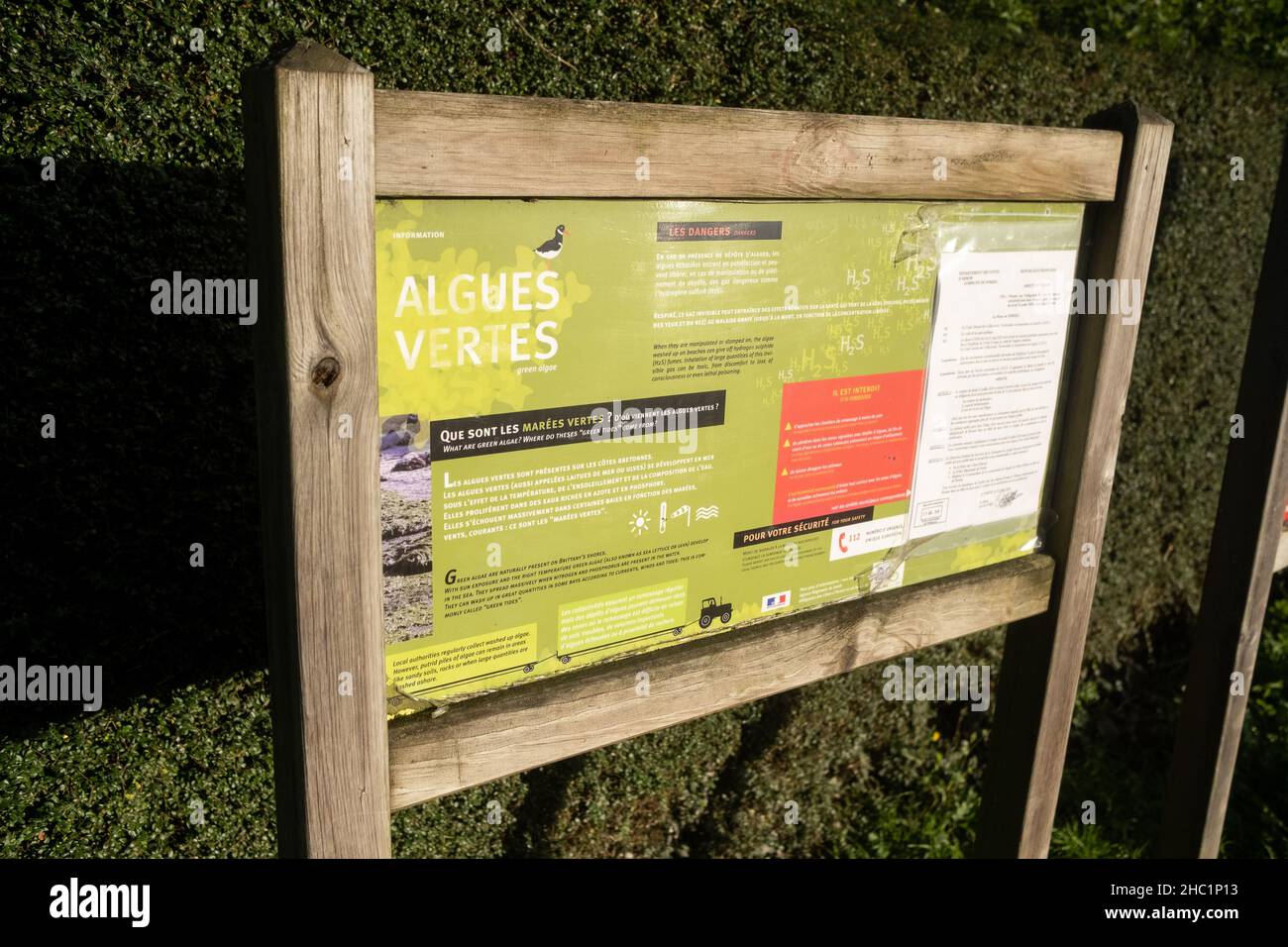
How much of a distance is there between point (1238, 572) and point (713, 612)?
1.80 metres

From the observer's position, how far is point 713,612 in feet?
6.26

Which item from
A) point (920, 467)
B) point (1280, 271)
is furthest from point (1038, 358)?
point (1280, 271)

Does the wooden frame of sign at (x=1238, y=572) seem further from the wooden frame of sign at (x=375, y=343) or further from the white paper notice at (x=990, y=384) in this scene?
the white paper notice at (x=990, y=384)

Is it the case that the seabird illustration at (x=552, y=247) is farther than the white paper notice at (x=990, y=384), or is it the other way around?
the white paper notice at (x=990, y=384)

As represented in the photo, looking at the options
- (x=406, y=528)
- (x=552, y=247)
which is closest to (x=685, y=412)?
(x=552, y=247)

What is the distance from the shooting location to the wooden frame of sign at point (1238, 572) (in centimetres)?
272

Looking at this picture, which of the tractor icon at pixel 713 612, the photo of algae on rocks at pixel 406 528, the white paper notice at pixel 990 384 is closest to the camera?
the photo of algae on rocks at pixel 406 528

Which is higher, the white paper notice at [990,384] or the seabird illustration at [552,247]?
the seabird illustration at [552,247]

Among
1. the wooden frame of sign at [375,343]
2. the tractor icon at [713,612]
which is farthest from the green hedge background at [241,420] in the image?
the tractor icon at [713,612]

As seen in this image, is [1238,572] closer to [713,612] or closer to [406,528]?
[713,612]

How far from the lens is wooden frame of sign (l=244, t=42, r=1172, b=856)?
1.30 meters

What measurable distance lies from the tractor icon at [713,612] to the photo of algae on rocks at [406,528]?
54cm

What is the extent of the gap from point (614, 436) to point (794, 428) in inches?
15.9
